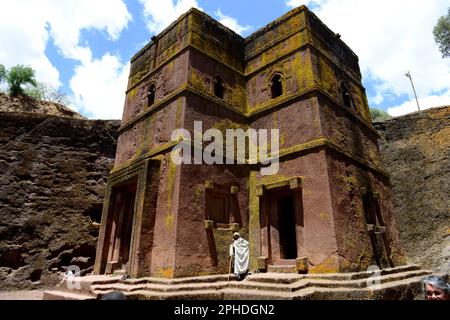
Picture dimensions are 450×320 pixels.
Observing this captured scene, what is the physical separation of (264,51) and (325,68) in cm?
217

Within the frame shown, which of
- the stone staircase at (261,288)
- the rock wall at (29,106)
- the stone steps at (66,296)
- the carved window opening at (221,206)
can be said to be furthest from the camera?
the rock wall at (29,106)

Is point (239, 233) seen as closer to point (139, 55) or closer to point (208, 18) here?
point (208, 18)

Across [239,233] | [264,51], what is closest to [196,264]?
[239,233]

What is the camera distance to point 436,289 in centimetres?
305

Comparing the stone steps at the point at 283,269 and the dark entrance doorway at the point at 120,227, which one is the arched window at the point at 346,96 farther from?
the dark entrance doorway at the point at 120,227

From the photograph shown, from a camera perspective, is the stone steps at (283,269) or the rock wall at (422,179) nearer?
the stone steps at (283,269)

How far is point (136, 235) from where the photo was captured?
24.7 feet

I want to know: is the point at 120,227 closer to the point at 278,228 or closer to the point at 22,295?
the point at 22,295

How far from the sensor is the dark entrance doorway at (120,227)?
887cm

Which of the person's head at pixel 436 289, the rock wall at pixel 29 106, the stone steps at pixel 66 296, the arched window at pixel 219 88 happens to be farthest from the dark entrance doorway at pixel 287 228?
the rock wall at pixel 29 106

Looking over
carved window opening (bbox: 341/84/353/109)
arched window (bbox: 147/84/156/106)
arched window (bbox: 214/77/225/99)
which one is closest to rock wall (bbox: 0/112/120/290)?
arched window (bbox: 147/84/156/106)

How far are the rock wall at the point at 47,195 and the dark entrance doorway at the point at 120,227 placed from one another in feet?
11.7

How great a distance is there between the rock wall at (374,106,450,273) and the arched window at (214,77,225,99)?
9398 mm

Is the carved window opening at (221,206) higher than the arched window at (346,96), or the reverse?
the arched window at (346,96)
